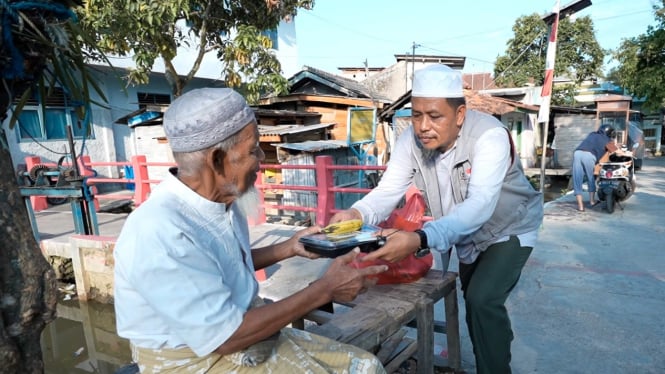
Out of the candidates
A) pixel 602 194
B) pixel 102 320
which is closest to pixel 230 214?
pixel 102 320

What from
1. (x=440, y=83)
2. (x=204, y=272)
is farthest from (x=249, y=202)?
(x=440, y=83)

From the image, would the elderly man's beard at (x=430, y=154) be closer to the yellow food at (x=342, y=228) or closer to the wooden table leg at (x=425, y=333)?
the yellow food at (x=342, y=228)

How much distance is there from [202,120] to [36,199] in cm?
993

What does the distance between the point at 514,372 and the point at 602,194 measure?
5847 mm

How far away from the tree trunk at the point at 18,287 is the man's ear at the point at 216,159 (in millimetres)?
1181

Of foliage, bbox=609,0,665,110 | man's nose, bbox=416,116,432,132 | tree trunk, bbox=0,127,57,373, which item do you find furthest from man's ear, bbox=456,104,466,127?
foliage, bbox=609,0,665,110

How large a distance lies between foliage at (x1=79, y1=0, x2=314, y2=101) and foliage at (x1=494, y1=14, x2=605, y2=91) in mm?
17757

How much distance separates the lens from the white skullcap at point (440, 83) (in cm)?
202

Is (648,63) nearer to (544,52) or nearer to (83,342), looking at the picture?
(544,52)

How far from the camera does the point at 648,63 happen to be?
15156 millimetres

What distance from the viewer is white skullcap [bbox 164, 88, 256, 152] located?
50.8 inches

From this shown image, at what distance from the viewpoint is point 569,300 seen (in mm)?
3707

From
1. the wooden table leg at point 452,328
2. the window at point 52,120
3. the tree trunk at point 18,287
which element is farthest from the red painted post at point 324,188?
the window at point 52,120

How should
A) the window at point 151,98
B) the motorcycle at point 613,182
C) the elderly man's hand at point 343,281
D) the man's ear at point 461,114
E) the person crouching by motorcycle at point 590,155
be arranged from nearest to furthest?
the elderly man's hand at point 343,281
the man's ear at point 461,114
the motorcycle at point 613,182
the person crouching by motorcycle at point 590,155
the window at point 151,98
